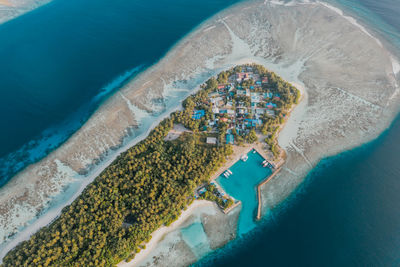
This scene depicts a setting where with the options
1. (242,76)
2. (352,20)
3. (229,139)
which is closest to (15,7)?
(242,76)

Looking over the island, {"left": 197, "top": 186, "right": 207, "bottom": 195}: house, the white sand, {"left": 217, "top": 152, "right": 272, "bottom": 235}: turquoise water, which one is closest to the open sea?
{"left": 217, "top": 152, "right": 272, "bottom": 235}: turquoise water

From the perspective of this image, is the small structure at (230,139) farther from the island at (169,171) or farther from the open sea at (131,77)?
the open sea at (131,77)

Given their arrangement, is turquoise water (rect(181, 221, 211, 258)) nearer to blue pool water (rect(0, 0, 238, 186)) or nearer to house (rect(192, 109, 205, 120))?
house (rect(192, 109, 205, 120))

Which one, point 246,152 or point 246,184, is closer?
point 246,184

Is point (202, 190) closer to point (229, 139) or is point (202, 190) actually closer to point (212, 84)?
point (229, 139)

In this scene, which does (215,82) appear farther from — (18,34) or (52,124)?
(18,34)

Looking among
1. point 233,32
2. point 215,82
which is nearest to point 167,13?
point 233,32

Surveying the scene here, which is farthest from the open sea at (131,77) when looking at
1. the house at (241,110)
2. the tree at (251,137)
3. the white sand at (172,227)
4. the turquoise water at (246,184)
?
the house at (241,110)
